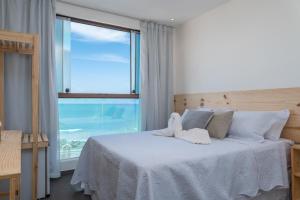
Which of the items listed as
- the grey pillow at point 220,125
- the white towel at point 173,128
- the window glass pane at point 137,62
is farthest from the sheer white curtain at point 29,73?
the grey pillow at point 220,125

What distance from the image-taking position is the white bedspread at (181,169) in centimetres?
140

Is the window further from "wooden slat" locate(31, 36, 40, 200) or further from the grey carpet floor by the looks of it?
"wooden slat" locate(31, 36, 40, 200)

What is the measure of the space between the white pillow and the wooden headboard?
3.7 inches

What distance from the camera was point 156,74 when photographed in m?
3.67

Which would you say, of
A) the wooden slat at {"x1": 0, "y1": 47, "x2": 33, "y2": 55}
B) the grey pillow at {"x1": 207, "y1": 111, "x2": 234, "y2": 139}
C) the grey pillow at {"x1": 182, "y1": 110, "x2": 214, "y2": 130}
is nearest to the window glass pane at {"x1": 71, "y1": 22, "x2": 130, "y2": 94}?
the wooden slat at {"x1": 0, "y1": 47, "x2": 33, "y2": 55}

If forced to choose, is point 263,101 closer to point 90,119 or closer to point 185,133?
point 185,133

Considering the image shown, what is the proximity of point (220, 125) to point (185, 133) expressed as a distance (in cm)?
39

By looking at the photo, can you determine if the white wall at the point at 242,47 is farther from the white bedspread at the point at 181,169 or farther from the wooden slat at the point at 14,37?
the wooden slat at the point at 14,37

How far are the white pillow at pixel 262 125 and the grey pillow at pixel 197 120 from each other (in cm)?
35

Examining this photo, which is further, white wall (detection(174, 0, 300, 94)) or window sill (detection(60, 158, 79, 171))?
window sill (detection(60, 158, 79, 171))

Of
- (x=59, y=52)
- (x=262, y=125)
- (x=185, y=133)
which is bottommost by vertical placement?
(x=185, y=133)

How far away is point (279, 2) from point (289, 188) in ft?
6.31

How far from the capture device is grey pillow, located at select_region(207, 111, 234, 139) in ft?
7.67

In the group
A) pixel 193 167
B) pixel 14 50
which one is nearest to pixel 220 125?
pixel 193 167
